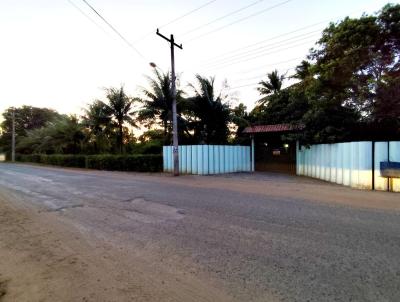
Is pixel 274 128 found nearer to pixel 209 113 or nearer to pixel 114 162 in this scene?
pixel 209 113

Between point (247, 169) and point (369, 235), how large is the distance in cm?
1544

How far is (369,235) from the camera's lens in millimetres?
4664

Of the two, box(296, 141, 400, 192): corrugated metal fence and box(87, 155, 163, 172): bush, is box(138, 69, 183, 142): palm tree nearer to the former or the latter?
box(87, 155, 163, 172): bush

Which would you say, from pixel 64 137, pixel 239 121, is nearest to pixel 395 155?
pixel 239 121

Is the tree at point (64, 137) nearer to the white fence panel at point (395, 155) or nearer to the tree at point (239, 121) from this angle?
the tree at point (239, 121)

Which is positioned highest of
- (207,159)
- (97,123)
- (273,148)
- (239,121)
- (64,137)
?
(97,123)

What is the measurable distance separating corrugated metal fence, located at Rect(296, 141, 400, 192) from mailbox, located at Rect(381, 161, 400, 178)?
0.17m

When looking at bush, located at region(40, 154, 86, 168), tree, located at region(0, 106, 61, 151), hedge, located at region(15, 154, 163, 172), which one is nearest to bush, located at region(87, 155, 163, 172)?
hedge, located at region(15, 154, 163, 172)

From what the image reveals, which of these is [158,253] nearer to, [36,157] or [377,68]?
[377,68]

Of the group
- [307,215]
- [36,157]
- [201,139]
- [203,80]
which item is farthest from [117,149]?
[307,215]

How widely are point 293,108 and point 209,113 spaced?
709 cm

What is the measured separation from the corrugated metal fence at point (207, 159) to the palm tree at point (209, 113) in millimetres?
3809

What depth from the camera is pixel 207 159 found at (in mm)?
17328

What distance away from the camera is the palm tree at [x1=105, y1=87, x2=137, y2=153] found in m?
27.4
